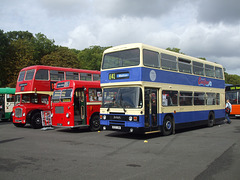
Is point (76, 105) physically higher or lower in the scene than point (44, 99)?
lower

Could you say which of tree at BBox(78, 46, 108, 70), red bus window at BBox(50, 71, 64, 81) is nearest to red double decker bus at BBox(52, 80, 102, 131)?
red bus window at BBox(50, 71, 64, 81)

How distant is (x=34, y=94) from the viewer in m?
18.8

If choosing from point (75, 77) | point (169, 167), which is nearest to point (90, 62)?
point (75, 77)

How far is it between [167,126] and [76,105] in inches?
223

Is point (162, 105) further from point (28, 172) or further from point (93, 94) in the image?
point (28, 172)

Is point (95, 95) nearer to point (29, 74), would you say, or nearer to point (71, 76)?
point (71, 76)

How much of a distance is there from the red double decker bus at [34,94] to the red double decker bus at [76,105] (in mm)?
2642

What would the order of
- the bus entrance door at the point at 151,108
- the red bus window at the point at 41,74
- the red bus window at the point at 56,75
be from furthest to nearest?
the red bus window at the point at 56,75
the red bus window at the point at 41,74
the bus entrance door at the point at 151,108

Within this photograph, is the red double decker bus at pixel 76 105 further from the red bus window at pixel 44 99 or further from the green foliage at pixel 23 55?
the green foliage at pixel 23 55

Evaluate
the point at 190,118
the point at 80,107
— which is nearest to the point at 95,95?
the point at 80,107

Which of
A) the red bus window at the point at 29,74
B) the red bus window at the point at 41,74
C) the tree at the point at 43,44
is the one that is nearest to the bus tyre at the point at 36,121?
the red bus window at the point at 41,74

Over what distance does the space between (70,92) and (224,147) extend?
9188 millimetres

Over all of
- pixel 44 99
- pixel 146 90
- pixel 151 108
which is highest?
pixel 146 90

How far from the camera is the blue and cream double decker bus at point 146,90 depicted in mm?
12203
